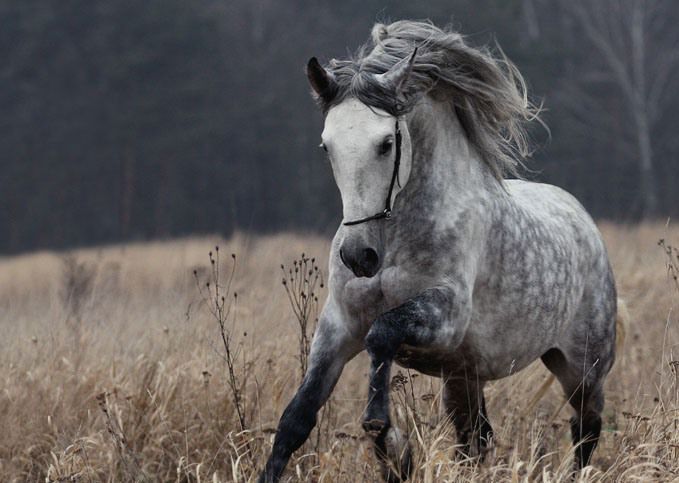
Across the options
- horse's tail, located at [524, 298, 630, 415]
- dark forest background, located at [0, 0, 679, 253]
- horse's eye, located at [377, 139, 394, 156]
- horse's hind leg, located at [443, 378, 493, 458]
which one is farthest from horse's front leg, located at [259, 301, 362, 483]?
dark forest background, located at [0, 0, 679, 253]

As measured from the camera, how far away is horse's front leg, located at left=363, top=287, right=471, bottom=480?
373 centimetres

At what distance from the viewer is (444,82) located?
4.51 metres

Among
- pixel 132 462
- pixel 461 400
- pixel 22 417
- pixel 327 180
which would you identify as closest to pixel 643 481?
pixel 461 400

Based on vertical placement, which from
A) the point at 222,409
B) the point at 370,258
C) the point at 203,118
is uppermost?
the point at 203,118

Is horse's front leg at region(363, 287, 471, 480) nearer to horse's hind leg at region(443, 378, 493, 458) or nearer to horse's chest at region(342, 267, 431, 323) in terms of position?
horse's chest at region(342, 267, 431, 323)

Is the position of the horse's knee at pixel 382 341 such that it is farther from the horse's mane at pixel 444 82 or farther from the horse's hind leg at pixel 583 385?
the horse's hind leg at pixel 583 385

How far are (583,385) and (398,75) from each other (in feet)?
7.29

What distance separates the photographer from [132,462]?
471cm

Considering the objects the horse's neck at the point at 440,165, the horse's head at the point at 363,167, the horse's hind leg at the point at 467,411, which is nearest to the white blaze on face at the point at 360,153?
the horse's head at the point at 363,167

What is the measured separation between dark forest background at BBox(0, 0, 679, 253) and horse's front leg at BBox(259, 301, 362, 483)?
23.9m

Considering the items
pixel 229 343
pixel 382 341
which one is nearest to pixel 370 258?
pixel 382 341

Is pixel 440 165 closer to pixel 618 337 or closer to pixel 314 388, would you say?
pixel 314 388

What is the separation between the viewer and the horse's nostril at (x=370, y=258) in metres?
3.72

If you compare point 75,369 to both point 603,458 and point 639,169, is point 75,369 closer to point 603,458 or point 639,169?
point 603,458
